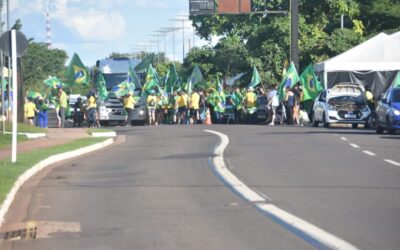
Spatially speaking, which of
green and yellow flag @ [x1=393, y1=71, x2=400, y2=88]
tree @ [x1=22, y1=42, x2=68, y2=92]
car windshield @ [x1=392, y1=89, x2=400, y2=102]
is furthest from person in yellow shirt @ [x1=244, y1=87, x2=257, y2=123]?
tree @ [x1=22, y1=42, x2=68, y2=92]

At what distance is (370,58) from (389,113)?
12.7m

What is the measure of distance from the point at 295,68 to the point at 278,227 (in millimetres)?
33905

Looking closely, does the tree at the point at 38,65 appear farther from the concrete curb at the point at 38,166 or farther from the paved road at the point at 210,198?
the paved road at the point at 210,198

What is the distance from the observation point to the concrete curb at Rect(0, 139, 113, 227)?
40.2ft

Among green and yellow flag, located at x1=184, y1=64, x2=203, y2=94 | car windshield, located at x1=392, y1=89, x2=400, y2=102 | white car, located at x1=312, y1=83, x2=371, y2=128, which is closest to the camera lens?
car windshield, located at x1=392, y1=89, x2=400, y2=102

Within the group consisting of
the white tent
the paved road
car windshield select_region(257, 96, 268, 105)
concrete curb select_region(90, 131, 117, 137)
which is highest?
the white tent

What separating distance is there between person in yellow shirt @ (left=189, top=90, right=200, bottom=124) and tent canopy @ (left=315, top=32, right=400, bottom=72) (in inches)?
249

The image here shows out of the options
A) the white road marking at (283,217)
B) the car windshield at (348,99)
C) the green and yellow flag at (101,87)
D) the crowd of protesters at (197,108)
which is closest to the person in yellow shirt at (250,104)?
the crowd of protesters at (197,108)

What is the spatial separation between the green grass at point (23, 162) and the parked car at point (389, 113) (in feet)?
32.1

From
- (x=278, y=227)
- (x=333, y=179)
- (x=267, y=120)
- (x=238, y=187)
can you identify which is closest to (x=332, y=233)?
(x=278, y=227)

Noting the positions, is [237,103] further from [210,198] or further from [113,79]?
[210,198]

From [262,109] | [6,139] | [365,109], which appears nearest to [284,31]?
[262,109]

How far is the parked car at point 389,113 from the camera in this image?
2831 centimetres

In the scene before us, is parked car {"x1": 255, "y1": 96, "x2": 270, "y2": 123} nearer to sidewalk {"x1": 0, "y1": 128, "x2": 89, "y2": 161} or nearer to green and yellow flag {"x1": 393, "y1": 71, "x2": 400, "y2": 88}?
green and yellow flag {"x1": 393, "y1": 71, "x2": 400, "y2": 88}
